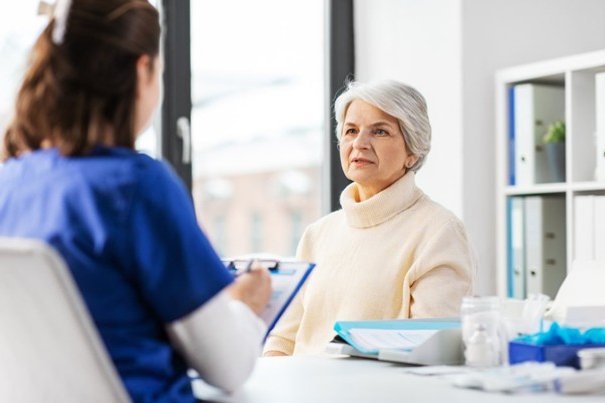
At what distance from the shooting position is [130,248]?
1166 millimetres

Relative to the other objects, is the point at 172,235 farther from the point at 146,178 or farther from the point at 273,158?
the point at 273,158

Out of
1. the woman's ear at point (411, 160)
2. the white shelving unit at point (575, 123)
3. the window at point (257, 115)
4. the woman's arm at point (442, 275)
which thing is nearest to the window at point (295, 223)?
the window at point (257, 115)

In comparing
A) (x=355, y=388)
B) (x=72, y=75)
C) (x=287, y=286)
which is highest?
(x=72, y=75)

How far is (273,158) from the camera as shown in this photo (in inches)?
536

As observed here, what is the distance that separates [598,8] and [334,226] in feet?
5.43

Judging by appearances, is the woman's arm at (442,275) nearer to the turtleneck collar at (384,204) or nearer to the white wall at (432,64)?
the turtleneck collar at (384,204)

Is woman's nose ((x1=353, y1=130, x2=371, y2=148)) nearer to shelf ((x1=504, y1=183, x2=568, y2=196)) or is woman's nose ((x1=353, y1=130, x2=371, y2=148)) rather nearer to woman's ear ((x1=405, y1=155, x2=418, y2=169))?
woman's ear ((x1=405, y1=155, x2=418, y2=169))

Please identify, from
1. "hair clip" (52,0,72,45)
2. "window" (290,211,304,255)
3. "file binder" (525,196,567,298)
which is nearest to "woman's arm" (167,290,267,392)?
"hair clip" (52,0,72,45)

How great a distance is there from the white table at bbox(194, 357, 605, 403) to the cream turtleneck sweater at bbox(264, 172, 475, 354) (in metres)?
0.63

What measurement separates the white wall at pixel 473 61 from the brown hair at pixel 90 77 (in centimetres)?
228

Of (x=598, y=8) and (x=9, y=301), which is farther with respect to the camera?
(x=598, y=8)

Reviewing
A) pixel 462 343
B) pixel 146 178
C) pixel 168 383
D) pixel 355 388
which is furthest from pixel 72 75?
pixel 462 343

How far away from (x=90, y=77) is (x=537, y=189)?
2284 millimetres

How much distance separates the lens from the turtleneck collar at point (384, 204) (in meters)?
2.51
